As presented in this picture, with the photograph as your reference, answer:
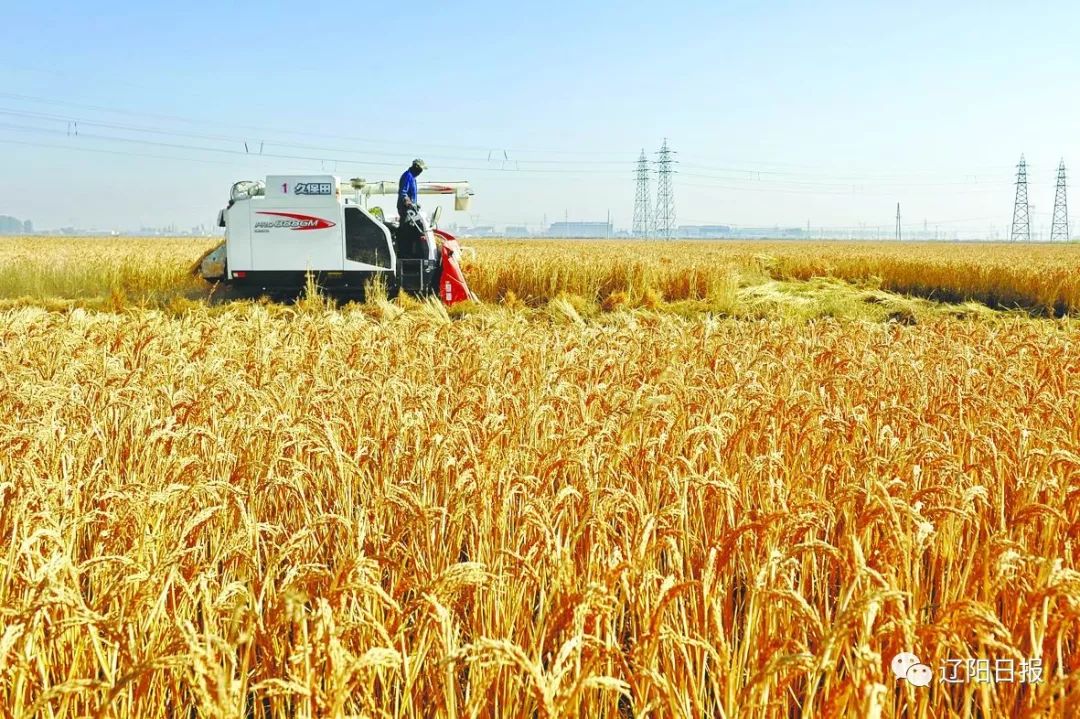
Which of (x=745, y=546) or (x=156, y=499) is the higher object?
(x=156, y=499)

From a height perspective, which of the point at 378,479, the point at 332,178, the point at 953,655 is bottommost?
the point at 953,655

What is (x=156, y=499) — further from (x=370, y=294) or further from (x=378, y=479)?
(x=370, y=294)

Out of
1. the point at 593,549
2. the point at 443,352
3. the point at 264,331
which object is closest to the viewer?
the point at 593,549

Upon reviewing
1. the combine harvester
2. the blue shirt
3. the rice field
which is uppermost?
the blue shirt

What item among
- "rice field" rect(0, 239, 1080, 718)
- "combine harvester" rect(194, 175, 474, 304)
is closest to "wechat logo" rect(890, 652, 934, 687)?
"rice field" rect(0, 239, 1080, 718)

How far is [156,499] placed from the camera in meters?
2.89

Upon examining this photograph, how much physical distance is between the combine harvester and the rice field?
4.93 metres

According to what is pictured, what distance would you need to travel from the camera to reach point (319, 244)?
13570 millimetres

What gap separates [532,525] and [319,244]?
36.1 ft

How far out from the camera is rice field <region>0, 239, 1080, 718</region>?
2.19m

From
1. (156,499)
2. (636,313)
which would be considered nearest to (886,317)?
(636,313)

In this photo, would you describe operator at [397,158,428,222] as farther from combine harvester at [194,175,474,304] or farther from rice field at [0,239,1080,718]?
rice field at [0,239,1080,718]

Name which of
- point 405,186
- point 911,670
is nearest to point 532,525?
point 911,670

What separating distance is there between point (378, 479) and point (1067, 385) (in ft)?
16.1
